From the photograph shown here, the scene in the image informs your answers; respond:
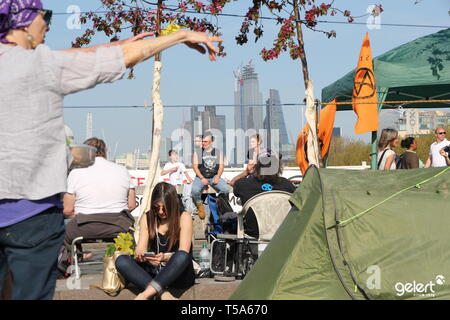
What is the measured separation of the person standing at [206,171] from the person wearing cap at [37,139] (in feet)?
28.0

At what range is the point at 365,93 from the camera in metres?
11.8

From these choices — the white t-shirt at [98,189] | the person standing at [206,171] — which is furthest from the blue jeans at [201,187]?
the white t-shirt at [98,189]

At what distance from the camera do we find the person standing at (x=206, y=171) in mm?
11891

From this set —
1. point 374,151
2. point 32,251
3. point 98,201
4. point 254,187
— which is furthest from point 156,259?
point 374,151

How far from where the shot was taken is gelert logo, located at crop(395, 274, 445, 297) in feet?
18.6

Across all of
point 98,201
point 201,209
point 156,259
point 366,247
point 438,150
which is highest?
point 438,150

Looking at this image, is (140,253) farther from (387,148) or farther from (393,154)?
(387,148)

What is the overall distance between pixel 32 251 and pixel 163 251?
3.85 m

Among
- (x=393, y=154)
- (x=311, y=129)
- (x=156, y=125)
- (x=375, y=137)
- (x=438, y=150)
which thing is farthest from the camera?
(x=438, y=150)

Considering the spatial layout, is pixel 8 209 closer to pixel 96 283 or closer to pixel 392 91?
pixel 96 283

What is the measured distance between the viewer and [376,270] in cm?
572

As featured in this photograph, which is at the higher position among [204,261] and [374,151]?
[374,151]

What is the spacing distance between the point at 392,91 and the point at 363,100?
4.04 ft
